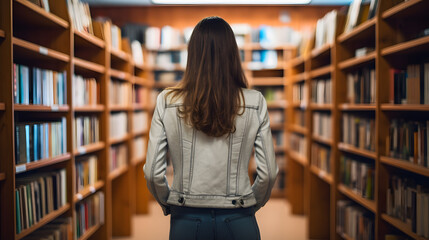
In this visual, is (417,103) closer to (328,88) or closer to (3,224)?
(328,88)

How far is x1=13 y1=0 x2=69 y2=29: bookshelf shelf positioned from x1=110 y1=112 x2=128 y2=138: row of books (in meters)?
1.33

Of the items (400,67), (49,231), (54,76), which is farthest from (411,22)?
(49,231)

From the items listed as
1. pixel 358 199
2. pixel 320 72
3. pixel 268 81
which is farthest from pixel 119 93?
pixel 268 81

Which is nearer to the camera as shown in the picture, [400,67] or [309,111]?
[400,67]

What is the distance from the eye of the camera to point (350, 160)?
9.51 ft

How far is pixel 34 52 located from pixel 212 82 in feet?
3.84

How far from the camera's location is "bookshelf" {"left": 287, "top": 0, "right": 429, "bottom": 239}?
2.05 meters

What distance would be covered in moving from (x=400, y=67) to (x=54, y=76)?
6.75 ft

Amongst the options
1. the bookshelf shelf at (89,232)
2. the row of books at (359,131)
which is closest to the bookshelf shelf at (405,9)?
the row of books at (359,131)

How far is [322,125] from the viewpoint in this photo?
3676mm

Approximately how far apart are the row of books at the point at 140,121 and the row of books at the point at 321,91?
6.79ft

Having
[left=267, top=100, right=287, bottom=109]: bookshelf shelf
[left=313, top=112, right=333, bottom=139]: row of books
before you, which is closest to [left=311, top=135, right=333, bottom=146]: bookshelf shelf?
[left=313, top=112, right=333, bottom=139]: row of books

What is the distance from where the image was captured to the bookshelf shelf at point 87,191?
8.50ft

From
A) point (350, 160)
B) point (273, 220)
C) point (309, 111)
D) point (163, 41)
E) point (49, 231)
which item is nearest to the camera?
point (49, 231)
